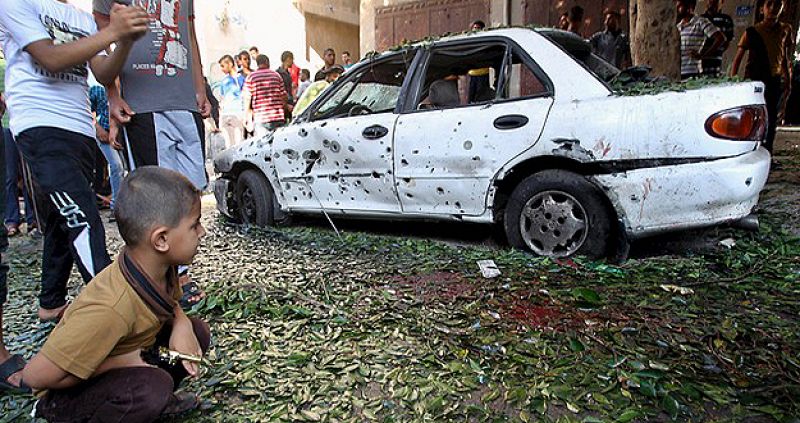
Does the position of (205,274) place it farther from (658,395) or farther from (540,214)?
(658,395)

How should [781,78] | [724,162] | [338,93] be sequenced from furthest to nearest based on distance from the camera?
[781,78], [338,93], [724,162]

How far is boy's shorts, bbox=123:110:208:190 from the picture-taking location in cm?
280

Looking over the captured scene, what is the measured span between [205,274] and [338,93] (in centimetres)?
198

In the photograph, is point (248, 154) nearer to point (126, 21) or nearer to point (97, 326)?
point (126, 21)

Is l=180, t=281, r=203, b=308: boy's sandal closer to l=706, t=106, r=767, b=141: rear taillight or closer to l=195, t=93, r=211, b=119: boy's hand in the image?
l=195, t=93, r=211, b=119: boy's hand

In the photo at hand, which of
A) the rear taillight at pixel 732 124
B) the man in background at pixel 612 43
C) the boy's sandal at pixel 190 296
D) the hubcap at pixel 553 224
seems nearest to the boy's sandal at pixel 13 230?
the boy's sandal at pixel 190 296

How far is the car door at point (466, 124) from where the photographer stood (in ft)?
11.7

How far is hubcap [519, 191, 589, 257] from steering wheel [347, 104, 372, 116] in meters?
1.58

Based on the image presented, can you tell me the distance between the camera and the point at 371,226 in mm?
5043

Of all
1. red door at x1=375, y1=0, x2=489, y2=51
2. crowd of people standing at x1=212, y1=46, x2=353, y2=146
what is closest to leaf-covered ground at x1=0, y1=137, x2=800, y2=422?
crowd of people standing at x1=212, y1=46, x2=353, y2=146

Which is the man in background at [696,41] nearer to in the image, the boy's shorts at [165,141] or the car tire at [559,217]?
the car tire at [559,217]

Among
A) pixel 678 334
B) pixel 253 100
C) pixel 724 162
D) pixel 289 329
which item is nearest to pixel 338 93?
pixel 289 329

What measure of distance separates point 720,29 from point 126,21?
594 cm

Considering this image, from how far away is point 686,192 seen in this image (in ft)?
10.2
